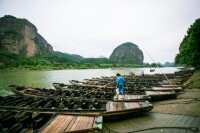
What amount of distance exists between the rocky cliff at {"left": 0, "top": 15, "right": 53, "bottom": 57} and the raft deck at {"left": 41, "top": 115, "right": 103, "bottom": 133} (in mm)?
160531

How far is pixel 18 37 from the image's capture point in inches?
6176

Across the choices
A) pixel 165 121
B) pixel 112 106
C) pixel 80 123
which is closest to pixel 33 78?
pixel 112 106

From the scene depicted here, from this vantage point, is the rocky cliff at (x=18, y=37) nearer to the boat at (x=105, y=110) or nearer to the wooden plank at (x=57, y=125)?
the boat at (x=105, y=110)

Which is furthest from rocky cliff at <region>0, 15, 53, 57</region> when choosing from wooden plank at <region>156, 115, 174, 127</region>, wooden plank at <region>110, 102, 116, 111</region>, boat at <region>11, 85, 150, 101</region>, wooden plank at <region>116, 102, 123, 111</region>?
wooden plank at <region>156, 115, 174, 127</region>

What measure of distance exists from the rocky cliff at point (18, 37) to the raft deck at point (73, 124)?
161 m

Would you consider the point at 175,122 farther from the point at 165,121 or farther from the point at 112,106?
the point at 112,106

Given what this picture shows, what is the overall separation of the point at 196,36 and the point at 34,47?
177 metres

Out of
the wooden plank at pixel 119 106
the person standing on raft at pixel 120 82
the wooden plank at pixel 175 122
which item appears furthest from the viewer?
the person standing on raft at pixel 120 82

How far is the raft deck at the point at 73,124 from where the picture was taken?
5.88 m

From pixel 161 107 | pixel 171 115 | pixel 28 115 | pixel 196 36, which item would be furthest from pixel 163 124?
pixel 196 36

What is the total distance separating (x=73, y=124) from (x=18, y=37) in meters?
174

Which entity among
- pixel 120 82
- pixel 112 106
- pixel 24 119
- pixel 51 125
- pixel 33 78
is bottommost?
pixel 33 78

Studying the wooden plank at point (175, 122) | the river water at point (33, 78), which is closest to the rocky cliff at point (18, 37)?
the river water at point (33, 78)

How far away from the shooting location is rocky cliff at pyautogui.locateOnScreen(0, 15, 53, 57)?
481ft
